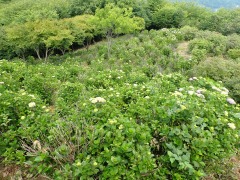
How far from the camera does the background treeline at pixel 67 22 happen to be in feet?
44.7

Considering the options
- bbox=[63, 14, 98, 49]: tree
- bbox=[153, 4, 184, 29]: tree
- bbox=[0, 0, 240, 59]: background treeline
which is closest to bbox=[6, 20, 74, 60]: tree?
bbox=[0, 0, 240, 59]: background treeline

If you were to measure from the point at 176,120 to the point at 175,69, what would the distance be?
7907 millimetres

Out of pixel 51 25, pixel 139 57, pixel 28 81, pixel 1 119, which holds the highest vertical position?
pixel 1 119

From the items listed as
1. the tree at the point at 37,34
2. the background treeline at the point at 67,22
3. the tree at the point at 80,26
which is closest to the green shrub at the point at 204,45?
the background treeline at the point at 67,22

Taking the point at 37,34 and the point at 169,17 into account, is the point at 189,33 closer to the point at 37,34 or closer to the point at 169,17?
the point at 169,17

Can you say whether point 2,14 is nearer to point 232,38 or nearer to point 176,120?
point 232,38

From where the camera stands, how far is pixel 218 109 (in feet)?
9.97

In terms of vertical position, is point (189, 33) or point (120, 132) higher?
point (120, 132)

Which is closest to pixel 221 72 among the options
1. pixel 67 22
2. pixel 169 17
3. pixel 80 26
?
pixel 80 26

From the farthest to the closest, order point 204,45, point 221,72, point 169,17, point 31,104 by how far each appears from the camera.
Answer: point 169,17 < point 204,45 < point 221,72 < point 31,104

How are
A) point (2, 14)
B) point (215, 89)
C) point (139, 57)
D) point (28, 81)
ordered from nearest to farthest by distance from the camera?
point (215, 89)
point (28, 81)
point (139, 57)
point (2, 14)

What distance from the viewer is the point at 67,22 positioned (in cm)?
1525

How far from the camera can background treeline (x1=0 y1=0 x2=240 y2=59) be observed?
44.7 feet

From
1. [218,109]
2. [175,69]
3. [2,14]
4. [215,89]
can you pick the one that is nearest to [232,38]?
[175,69]
